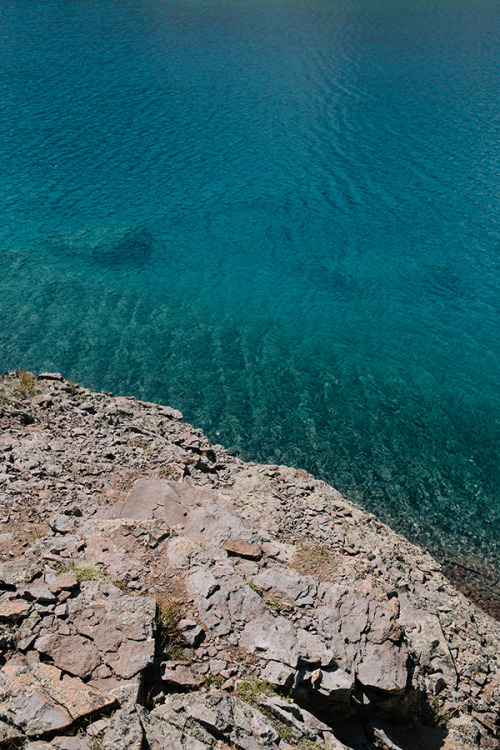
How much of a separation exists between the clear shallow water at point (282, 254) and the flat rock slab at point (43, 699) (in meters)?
11.3

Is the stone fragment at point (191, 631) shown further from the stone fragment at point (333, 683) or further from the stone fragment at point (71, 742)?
the stone fragment at point (71, 742)

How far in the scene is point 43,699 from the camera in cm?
673

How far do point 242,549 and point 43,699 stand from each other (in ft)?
14.8

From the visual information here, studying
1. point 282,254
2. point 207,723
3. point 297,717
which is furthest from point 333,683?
point 282,254

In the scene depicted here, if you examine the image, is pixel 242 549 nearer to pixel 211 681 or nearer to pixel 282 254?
pixel 211 681

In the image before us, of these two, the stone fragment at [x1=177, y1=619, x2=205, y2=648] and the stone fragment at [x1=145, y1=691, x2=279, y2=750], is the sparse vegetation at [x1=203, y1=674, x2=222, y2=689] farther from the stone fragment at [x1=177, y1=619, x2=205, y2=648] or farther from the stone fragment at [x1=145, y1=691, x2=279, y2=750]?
the stone fragment at [x1=177, y1=619, x2=205, y2=648]

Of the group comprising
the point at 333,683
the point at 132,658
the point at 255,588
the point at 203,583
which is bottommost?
the point at 333,683

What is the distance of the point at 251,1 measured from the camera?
84.4m

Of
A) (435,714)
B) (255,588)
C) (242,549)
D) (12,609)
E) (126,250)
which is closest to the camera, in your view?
(12,609)

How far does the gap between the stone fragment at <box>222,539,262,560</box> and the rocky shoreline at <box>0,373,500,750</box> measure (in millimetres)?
32

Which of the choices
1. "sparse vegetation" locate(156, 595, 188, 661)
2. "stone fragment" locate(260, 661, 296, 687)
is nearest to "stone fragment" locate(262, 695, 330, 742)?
"stone fragment" locate(260, 661, 296, 687)

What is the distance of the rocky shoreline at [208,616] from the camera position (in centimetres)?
716

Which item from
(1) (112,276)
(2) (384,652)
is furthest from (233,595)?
(1) (112,276)

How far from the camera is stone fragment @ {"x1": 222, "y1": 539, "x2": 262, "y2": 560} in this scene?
411 inches
